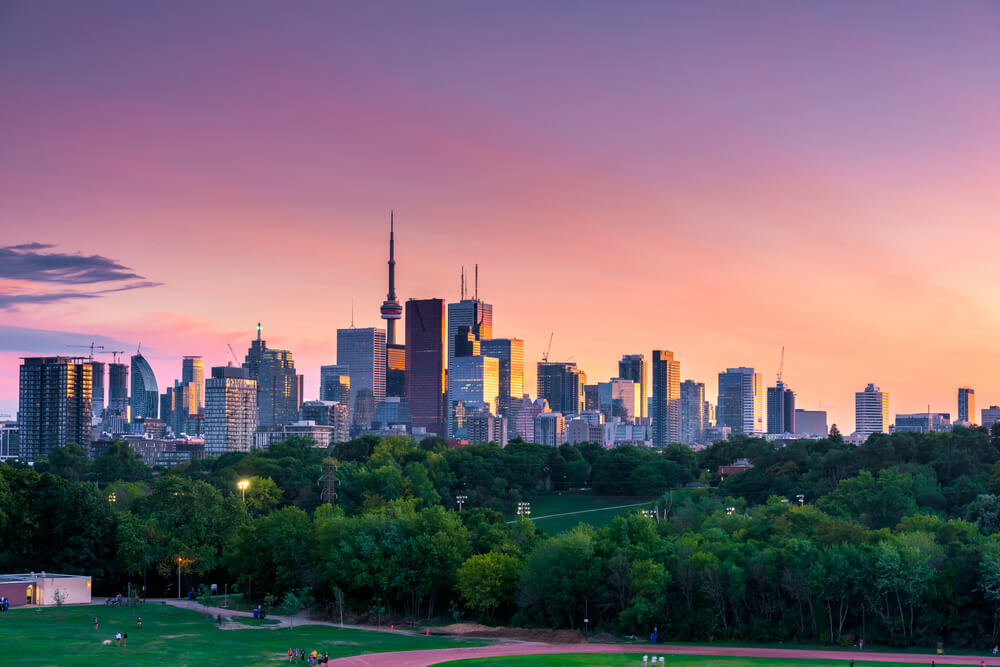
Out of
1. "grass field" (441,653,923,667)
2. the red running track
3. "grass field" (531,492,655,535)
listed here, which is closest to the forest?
the red running track

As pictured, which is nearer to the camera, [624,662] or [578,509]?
[624,662]

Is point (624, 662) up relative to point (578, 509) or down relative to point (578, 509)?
down

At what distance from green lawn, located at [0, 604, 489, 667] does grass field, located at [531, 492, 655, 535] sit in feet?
271

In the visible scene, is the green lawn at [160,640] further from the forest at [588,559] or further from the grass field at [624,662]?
the forest at [588,559]

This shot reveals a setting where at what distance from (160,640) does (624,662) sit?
32.3 meters

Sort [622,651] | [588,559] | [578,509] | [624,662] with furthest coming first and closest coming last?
[578,509], [588,559], [622,651], [624,662]

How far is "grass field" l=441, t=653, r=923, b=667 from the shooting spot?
72.6m

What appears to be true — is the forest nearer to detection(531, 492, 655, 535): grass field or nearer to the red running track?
the red running track

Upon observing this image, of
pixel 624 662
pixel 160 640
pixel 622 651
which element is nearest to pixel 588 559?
pixel 622 651

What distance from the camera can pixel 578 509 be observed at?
18850 centimetres

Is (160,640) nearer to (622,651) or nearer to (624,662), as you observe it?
(624,662)

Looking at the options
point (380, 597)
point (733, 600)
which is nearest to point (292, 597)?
point (380, 597)

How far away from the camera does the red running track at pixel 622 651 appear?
73688 mm

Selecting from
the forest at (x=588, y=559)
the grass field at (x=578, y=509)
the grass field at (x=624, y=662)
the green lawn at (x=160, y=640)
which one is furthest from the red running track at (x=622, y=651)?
the grass field at (x=578, y=509)
